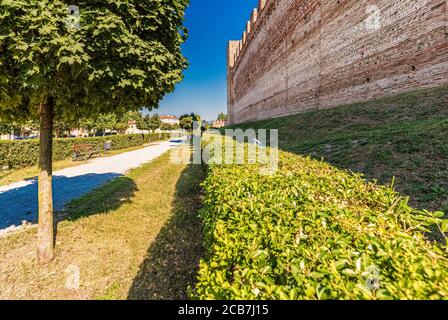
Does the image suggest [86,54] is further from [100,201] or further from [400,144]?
[400,144]

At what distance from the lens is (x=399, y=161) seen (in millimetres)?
Result: 5117

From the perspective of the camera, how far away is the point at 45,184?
12.4 feet

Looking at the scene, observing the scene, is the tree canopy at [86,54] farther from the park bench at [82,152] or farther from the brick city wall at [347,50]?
the park bench at [82,152]

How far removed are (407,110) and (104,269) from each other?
10542 mm

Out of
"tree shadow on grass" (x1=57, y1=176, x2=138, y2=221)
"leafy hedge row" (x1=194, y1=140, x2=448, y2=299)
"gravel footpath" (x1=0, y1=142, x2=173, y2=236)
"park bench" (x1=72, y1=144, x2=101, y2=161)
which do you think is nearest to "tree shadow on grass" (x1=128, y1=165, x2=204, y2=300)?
"leafy hedge row" (x1=194, y1=140, x2=448, y2=299)

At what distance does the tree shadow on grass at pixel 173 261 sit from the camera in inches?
128

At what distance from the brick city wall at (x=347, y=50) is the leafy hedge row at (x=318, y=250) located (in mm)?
9695

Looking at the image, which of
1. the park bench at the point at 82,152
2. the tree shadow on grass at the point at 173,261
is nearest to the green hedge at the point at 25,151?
the park bench at the point at 82,152

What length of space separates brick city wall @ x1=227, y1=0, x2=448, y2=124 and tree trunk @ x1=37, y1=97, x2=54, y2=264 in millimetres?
12165

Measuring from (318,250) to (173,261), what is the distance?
10.8 ft

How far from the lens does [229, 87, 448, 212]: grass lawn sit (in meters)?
4.21
